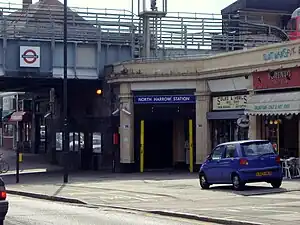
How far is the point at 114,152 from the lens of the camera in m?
37.2

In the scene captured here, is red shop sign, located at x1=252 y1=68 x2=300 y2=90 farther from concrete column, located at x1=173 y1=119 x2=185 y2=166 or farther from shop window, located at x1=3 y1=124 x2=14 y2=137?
shop window, located at x1=3 y1=124 x2=14 y2=137

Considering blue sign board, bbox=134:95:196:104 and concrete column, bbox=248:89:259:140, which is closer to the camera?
concrete column, bbox=248:89:259:140

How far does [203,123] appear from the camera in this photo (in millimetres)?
34469

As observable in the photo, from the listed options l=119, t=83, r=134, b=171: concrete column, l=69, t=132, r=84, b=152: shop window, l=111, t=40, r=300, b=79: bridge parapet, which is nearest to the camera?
l=111, t=40, r=300, b=79: bridge parapet

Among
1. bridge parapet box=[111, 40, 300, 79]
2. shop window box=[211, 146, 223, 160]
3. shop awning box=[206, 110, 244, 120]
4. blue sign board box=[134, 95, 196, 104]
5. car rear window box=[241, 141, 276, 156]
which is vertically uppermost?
bridge parapet box=[111, 40, 300, 79]

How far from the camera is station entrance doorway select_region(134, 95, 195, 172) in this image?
118ft

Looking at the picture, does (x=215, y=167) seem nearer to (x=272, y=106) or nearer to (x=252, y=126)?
(x=272, y=106)

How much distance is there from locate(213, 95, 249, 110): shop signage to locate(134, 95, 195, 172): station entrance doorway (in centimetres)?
151

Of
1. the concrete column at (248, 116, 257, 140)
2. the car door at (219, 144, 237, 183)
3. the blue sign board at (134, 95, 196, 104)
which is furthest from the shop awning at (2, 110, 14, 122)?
the car door at (219, 144, 237, 183)

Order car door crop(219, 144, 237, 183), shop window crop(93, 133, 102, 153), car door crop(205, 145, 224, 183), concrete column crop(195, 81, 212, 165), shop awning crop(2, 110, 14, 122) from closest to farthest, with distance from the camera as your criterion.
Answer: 1. car door crop(219, 144, 237, 183)
2. car door crop(205, 145, 224, 183)
3. concrete column crop(195, 81, 212, 165)
4. shop window crop(93, 133, 102, 153)
5. shop awning crop(2, 110, 14, 122)

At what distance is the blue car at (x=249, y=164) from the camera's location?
881 inches

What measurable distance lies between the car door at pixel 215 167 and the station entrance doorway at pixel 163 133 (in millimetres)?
10771

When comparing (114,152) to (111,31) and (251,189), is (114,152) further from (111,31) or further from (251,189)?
(251,189)

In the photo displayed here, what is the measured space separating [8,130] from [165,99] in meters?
35.9
